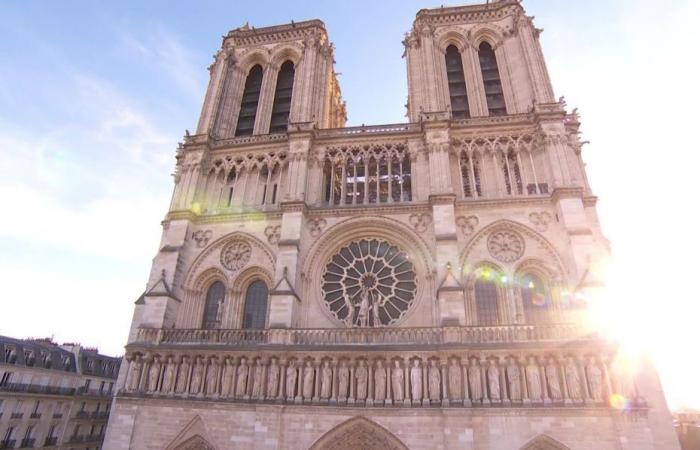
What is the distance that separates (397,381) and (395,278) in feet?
15.1

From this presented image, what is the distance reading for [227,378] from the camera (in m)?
15.0

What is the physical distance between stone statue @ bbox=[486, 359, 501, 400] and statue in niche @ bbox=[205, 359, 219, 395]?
9.64 m

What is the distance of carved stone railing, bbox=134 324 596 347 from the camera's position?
14095 millimetres

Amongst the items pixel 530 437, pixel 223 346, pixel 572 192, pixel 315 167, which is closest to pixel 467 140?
pixel 572 192

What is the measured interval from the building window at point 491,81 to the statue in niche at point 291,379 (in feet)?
53.2

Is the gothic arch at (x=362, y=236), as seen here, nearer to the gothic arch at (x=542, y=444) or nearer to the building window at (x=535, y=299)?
the building window at (x=535, y=299)

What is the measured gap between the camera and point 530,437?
12.7 meters

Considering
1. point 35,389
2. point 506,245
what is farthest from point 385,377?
point 35,389

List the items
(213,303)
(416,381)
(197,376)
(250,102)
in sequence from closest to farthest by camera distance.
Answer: (416,381) → (197,376) → (213,303) → (250,102)

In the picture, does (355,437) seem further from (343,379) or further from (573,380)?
(573,380)

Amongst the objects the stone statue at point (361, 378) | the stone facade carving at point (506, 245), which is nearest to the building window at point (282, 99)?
the stone facade carving at point (506, 245)

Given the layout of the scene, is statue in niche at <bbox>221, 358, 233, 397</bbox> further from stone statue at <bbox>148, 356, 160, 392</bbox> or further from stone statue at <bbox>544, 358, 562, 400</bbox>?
stone statue at <bbox>544, 358, 562, 400</bbox>

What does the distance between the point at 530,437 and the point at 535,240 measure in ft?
24.5

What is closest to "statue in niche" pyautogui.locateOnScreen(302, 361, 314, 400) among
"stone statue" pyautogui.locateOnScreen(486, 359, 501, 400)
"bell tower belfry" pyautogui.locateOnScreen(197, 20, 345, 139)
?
"stone statue" pyautogui.locateOnScreen(486, 359, 501, 400)
